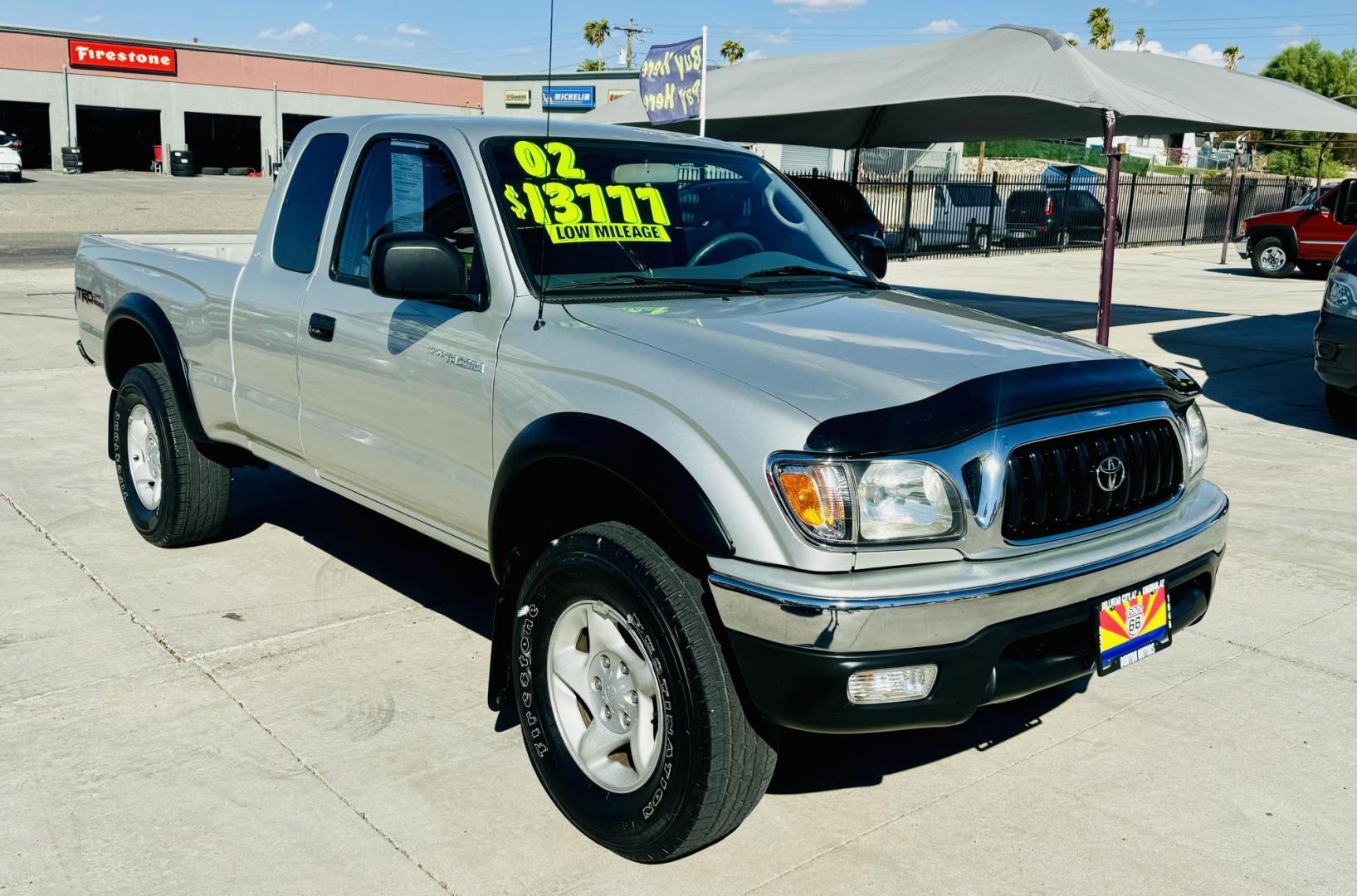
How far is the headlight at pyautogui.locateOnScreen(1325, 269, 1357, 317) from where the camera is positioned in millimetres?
7980

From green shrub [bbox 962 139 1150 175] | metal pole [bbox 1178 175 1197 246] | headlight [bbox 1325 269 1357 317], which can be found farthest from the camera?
green shrub [bbox 962 139 1150 175]

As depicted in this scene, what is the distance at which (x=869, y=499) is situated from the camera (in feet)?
9.03

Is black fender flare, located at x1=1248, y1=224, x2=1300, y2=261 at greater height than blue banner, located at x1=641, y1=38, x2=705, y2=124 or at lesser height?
lesser

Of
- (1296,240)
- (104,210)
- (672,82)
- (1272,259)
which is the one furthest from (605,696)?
(104,210)

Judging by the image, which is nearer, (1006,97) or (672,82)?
(1006,97)

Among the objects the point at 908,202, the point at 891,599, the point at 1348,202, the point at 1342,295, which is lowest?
the point at 891,599

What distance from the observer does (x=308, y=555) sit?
5531 millimetres

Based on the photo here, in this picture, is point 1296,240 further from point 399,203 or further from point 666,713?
point 666,713

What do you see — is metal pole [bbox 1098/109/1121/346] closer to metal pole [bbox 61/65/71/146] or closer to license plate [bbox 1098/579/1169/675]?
license plate [bbox 1098/579/1169/675]

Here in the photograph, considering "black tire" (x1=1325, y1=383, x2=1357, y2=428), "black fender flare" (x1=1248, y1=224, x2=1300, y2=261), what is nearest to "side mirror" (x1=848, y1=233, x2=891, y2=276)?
"black tire" (x1=1325, y1=383, x2=1357, y2=428)

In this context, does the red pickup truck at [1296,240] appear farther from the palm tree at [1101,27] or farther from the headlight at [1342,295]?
the palm tree at [1101,27]

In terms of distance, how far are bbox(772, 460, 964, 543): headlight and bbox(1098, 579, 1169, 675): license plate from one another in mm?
567

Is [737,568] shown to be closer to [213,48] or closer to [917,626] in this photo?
[917,626]

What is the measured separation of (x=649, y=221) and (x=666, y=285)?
0.32m
